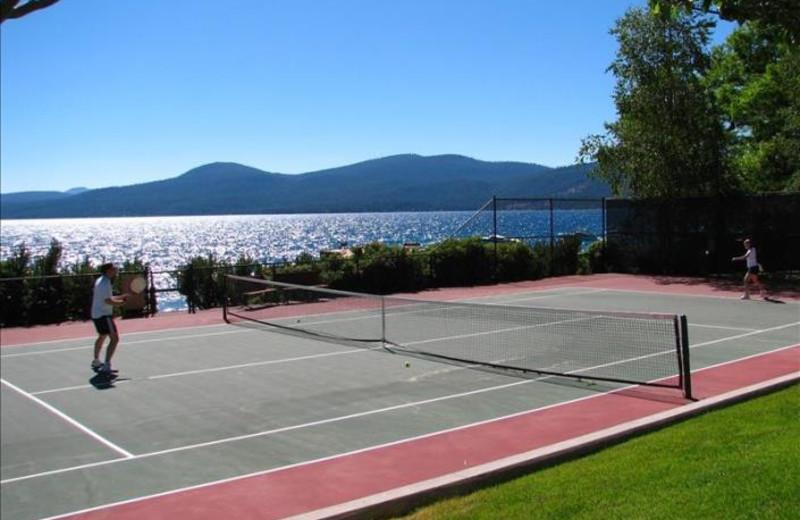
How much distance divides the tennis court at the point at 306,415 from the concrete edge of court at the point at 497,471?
25mm

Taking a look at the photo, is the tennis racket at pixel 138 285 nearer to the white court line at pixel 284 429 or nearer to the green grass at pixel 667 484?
the white court line at pixel 284 429

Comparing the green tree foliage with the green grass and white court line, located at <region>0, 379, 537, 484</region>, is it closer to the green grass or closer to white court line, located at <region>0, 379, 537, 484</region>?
white court line, located at <region>0, 379, 537, 484</region>

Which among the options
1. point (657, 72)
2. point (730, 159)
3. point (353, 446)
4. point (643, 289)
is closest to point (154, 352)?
point (353, 446)

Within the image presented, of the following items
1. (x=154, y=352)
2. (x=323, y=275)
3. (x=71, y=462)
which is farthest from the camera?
(x=323, y=275)

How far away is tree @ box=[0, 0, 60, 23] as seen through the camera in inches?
79.6

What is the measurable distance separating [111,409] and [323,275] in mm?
14484

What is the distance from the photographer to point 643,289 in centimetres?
2431

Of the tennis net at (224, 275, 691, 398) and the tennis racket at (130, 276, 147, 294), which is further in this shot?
the tennis racket at (130, 276, 147, 294)

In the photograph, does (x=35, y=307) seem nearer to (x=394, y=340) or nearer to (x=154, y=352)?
(x=154, y=352)

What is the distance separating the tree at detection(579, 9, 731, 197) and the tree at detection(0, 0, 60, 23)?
28031 mm

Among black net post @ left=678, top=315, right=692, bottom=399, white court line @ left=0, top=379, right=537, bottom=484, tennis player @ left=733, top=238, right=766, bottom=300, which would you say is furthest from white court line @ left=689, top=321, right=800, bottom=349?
tennis player @ left=733, top=238, right=766, bottom=300

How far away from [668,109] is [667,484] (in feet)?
80.8

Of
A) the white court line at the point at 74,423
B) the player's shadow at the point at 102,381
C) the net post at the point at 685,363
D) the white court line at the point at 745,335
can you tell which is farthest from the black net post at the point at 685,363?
the player's shadow at the point at 102,381

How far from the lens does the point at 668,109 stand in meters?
27.7
